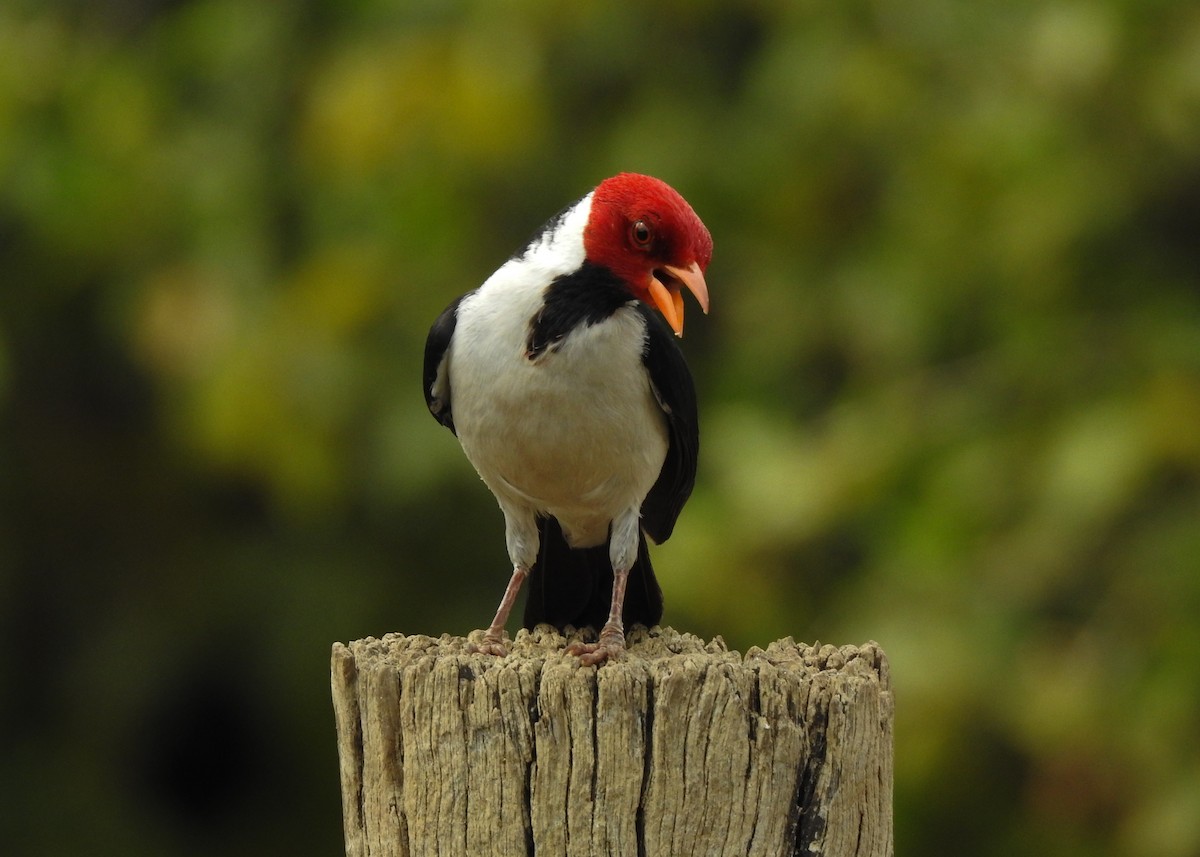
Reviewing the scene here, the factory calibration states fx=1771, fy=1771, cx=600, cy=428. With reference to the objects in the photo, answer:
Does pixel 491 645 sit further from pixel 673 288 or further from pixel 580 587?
pixel 673 288

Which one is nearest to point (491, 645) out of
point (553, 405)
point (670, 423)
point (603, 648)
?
point (603, 648)

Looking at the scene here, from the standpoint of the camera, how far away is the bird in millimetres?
3680

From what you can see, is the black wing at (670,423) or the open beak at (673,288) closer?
the open beak at (673,288)

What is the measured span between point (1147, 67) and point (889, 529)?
68.0 inches

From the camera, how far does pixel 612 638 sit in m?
3.59

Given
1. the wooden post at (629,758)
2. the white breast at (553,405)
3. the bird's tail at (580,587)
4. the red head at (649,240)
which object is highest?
the red head at (649,240)

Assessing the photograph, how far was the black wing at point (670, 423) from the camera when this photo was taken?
3846mm

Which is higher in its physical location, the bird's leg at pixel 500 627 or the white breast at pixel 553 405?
the white breast at pixel 553 405

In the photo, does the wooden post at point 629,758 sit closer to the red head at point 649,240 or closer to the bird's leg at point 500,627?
the bird's leg at point 500,627

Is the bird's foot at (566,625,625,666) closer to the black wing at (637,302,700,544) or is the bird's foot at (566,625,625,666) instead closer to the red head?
the black wing at (637,302,700,544)

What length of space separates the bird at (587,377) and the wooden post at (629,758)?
1.77 ft

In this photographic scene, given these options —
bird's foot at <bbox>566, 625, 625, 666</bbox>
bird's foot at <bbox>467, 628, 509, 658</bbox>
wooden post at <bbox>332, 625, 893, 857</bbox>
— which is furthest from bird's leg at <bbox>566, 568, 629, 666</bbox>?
wooden post at <bbox>332, 625, 893, 857</bbox>

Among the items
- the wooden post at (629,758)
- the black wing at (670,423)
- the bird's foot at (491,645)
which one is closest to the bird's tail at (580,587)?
the black wing at (670,423)

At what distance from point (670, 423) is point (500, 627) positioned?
622 mm
